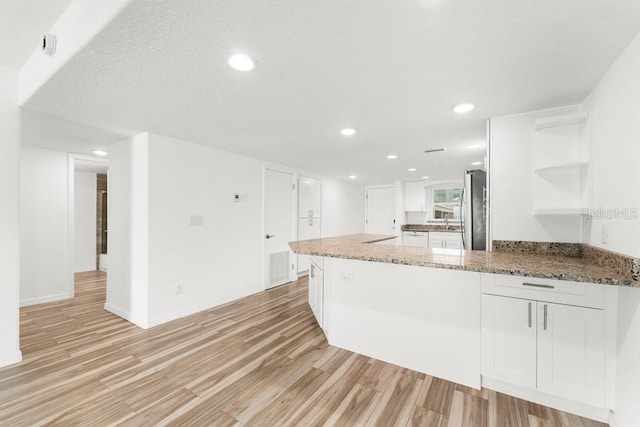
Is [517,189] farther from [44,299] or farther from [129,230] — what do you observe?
[44,299]

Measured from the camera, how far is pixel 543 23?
4.16 ft

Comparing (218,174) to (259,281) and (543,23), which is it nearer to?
(259,281)

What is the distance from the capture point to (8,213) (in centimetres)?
222

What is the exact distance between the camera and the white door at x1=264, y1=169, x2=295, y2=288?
460 cm

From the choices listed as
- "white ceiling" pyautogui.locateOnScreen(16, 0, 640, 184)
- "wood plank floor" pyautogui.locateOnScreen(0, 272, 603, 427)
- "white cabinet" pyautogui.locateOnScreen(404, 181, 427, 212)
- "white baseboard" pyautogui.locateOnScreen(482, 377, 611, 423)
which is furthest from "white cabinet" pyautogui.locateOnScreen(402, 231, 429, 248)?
"white baseboard" pyautogui.locateOnScreen(482, 377, 611, 423)

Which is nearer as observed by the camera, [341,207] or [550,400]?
[550,400]

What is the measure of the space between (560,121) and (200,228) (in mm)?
3899

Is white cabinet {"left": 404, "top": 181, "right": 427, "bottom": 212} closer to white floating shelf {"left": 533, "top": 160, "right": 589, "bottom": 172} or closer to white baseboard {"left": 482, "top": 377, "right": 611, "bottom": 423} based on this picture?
white floating shelf {"left": 533, "top": 160, "right": 589, "bottom": 172}

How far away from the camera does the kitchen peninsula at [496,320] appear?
1.65m

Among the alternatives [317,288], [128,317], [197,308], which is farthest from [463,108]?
[128,317]

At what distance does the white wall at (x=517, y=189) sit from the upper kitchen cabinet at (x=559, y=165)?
0.27 ft

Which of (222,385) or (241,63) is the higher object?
(241,63)

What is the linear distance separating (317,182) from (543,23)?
4840 millimetres

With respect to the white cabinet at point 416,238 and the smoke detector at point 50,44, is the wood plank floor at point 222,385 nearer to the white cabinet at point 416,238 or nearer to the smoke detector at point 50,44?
the smoke detector at point 50,44
